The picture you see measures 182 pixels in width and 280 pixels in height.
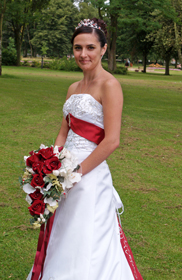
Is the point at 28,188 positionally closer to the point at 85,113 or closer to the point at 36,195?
the point at 36,195

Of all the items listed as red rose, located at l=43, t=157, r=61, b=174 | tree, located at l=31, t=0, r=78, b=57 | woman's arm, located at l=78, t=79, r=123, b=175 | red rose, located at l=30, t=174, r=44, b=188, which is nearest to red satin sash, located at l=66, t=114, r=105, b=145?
woman's arm, located at l=78, t=79, r=123, b=175

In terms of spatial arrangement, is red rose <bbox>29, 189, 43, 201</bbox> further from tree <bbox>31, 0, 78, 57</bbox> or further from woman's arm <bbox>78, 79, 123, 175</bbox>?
tree <bbox>31, 0, 78, 57</bbox>

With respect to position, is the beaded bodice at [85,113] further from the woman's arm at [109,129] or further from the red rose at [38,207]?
the red rose at [38,207]

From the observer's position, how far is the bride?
247 cm

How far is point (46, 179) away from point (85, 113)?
0.69 meters

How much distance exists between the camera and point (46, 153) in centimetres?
241

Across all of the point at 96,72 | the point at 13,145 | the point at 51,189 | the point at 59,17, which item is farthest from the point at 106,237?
the point at 59,17

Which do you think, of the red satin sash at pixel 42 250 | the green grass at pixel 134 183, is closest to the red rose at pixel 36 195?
the red satin sash at pixel 42 250

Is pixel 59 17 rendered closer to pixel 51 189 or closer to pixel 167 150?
pixel 167 150

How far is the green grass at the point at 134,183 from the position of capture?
4270mm

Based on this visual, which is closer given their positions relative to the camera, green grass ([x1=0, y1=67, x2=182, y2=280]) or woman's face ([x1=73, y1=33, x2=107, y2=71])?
woman's face ([x1=73, y1=33, x2=107, y2=71])

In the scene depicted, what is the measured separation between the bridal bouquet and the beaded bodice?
0.34 meters

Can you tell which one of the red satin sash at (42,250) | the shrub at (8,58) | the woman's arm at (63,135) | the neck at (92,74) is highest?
the shrub at (8,58)

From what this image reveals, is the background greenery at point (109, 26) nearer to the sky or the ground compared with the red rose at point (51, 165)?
nearer to the sky
